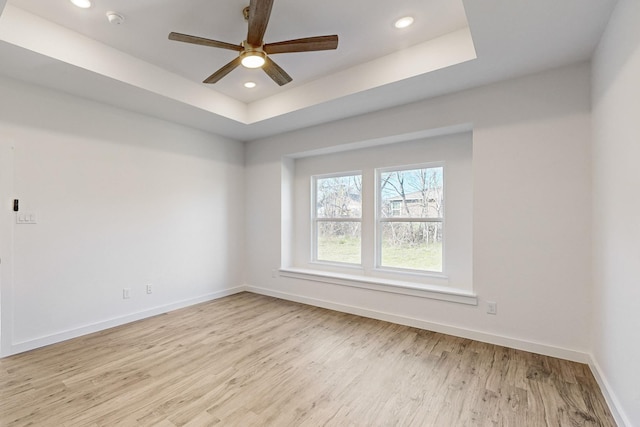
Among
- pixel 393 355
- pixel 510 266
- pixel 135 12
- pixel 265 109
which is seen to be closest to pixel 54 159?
pixel 135 12

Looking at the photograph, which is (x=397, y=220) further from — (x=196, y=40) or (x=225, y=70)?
(x=196, y=40)

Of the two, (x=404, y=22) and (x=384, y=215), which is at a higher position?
(x=404, y=22)

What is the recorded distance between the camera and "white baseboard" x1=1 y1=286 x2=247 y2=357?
2.87m

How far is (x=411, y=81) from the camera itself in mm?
2969

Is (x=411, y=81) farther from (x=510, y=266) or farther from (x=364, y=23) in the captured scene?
(x=510, y=266)

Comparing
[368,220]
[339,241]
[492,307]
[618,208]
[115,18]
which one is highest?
[115,18]

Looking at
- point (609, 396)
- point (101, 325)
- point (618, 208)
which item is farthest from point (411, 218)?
point (101, 325)

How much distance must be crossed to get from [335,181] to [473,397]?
3331mm

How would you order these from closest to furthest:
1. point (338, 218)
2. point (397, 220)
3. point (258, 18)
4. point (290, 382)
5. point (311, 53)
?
point (258, 18) < point (290, 382) < point (311, 53) < point (397, 220) < point (338, 218)

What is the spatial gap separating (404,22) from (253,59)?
1.31m

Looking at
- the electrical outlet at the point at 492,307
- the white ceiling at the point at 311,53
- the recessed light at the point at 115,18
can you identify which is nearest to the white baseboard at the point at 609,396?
the electrical outlet at the point at 492,307

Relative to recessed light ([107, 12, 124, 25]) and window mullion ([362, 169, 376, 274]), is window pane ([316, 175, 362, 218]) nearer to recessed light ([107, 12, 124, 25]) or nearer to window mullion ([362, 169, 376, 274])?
window mullion ([362, 169, 376, 274])

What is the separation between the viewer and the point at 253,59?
92.6 inches

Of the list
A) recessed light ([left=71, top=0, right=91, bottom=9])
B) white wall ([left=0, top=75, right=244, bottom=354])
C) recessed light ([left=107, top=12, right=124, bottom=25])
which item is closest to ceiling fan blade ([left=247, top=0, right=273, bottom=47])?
recessed light ([left=107, top=12, right=124, bottom=25])
